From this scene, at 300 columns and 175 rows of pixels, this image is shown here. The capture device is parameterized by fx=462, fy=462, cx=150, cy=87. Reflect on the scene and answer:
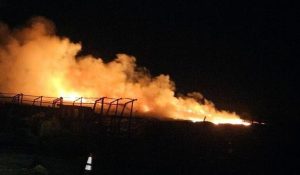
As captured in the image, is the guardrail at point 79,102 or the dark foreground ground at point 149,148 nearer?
the dark foreground ground at point 149,148

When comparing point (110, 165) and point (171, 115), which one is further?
point (171, 115)

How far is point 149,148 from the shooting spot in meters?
33.8

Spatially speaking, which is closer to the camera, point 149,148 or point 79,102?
point 149,148

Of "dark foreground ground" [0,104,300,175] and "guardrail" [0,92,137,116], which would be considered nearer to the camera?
"dark foreground ground" [0,104,300,175]

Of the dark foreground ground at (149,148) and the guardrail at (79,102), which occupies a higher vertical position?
the guardrail at (79,102)

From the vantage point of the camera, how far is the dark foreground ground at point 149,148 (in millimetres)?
25484

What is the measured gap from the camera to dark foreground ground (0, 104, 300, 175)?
83.6ft

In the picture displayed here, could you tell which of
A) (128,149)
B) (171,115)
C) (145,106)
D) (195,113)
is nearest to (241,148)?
(128,149)

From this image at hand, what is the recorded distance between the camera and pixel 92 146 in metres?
33.1

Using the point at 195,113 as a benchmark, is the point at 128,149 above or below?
below

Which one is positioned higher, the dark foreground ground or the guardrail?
the guardrail

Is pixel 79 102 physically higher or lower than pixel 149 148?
higher

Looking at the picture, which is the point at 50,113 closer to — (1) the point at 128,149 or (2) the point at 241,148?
(1) the point at 128,149

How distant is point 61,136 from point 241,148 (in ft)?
45.3
